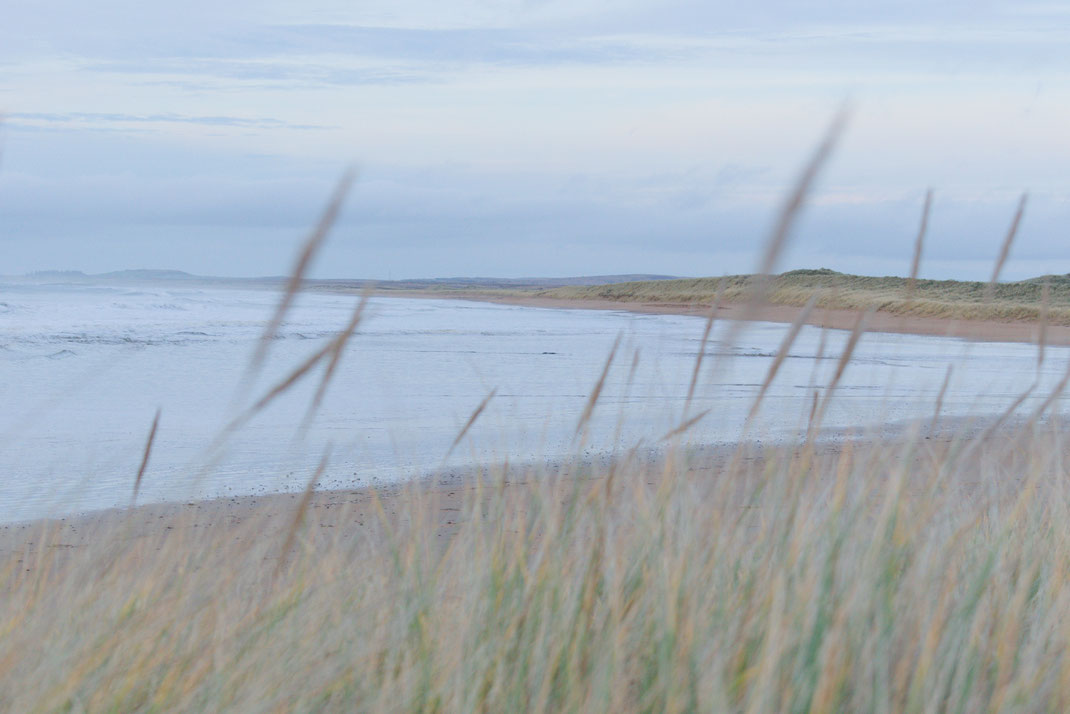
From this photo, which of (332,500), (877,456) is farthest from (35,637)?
(332,500)

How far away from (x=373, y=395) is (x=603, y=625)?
7855mm

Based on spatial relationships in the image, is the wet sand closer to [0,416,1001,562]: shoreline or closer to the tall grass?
[0,416,1001,562]: shoreline

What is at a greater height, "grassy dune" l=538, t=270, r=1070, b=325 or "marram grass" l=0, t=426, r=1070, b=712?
"marram grass" l=0, t=426, r=1070, b=712

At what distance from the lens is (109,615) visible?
190 cm

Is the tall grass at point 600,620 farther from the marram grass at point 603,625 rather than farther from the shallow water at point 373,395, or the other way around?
the shallow water at point 373,395

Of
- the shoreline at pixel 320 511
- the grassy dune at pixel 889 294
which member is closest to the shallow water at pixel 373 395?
the shoreline at pixel 320 511

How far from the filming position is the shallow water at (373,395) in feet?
14.9

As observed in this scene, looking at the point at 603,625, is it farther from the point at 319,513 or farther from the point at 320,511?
the point at 320,511

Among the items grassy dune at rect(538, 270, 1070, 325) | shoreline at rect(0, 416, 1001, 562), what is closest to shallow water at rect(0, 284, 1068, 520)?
shoreline at rect(0, 416, 1001, 562)

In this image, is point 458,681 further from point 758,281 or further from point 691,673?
point 758,281

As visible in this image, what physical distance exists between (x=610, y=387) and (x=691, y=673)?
8.33 meters

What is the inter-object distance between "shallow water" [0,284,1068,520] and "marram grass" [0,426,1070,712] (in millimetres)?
244

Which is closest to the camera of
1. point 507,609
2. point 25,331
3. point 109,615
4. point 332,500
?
point 507,609

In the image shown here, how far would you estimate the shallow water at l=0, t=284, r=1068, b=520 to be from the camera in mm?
4535
